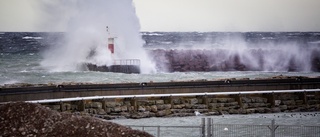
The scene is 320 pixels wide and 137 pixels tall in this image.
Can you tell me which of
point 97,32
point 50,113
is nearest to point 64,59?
point 97,32

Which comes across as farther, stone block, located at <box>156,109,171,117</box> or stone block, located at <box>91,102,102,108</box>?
stone block, located at <box>156,109,171,117</box>

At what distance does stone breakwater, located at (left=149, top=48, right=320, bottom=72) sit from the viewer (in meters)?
60.7

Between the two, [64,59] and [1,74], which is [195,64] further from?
[1,74]

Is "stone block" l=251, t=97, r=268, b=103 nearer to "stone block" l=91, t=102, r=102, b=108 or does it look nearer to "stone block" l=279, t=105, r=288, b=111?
"stone block" l=279, t=105, r=288, b=111

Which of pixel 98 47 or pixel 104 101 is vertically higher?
pixel 98 47

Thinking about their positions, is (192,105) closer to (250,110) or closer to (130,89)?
(250,110)

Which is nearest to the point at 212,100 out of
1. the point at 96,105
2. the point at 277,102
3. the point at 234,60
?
the point at 277,102

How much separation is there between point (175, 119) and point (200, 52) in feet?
166

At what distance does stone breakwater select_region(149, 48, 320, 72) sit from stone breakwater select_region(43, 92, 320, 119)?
1154 inches

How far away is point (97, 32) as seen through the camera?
58.2 m

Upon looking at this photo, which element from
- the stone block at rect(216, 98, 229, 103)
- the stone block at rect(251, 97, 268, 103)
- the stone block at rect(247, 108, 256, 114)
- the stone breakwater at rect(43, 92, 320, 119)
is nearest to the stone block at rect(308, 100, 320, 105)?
the stone breakwater at rect(43, 92, 320, 119)

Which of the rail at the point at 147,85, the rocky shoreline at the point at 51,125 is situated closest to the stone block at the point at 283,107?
the rail at the point at 147,85

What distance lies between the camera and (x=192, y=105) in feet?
79.8

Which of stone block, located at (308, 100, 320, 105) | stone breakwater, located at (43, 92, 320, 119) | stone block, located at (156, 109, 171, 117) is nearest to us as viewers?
stone breakwater, located at (43, 92, 320, 119)
